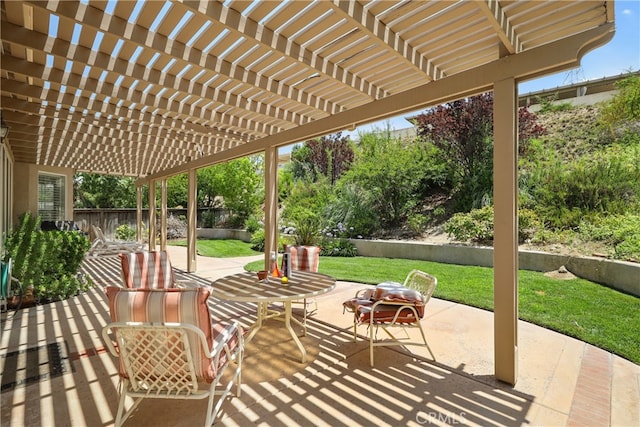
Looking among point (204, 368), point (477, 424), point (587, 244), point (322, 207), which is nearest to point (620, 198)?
point (587, 244)

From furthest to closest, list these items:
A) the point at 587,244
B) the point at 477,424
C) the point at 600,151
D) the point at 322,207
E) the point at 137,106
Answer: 1. the point at 322,207
2. the point at 600,151
3. the point at 587,244
4. the point at 137,106
5. the point at 477,424

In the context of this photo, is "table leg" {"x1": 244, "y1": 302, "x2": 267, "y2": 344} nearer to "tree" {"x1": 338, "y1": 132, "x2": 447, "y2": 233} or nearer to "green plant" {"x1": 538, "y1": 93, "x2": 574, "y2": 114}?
"tree" {"x1": 338, "y1": 132, "x2": 447, "y2": 233}

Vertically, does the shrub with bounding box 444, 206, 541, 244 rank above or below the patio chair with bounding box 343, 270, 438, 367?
above

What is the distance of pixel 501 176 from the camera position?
260 cm

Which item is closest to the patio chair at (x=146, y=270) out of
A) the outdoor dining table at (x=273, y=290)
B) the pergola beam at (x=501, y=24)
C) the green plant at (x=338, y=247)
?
the outdoor dining table at (x=273, y=290)

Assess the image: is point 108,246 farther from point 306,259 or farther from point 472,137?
point 472,137

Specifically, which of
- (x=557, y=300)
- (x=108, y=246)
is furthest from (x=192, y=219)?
(x=557, y=300)

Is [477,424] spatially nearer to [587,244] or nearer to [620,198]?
[587,244]

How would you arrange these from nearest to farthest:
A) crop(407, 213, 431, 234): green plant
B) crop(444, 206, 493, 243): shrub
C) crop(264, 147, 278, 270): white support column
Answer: crop(264, 147, 278, 270): white support column
crop(444, 206, 493, 243): shrub
crop(407, 213, 431, 234): green plant

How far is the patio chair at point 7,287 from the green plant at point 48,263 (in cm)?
14

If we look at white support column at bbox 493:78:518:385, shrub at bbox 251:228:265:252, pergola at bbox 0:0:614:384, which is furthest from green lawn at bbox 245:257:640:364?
shrub at bbox 251:228:265:252

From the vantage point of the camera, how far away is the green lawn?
3373 millimetres

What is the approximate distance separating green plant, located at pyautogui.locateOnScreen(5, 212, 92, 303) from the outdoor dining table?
3404mm

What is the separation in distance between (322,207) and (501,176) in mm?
8366
